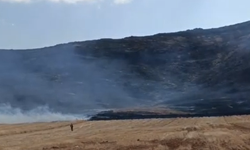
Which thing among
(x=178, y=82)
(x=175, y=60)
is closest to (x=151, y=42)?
(x=175, y=60)

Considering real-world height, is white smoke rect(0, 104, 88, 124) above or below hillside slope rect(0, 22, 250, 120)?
below

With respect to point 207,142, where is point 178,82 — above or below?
above

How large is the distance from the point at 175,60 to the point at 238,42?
13286 mm

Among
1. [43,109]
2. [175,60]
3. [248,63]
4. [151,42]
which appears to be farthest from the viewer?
[151,42]

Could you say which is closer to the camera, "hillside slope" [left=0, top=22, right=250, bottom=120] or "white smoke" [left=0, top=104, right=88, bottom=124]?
"white smoke" [left=0, top=104, right=88, bottom=124]

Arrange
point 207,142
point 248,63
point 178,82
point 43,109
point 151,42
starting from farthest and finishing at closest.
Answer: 1. point 151,42
2. point 178,82
3. point 248,63
4. point 43,109
5. point 207,142

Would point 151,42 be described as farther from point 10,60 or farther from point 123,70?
point 10,60

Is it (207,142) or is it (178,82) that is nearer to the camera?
(207,142)

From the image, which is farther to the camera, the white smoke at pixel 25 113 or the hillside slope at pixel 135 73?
the hillside slope at pixel 135 73

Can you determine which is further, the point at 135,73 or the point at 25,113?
the point at 135,73

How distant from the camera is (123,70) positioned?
93.6 metres

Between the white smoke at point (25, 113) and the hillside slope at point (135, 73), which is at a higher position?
the hillside slope at point (135, 73)

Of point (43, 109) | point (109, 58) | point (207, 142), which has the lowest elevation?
point (207, 142)

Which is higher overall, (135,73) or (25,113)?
(135,73)
